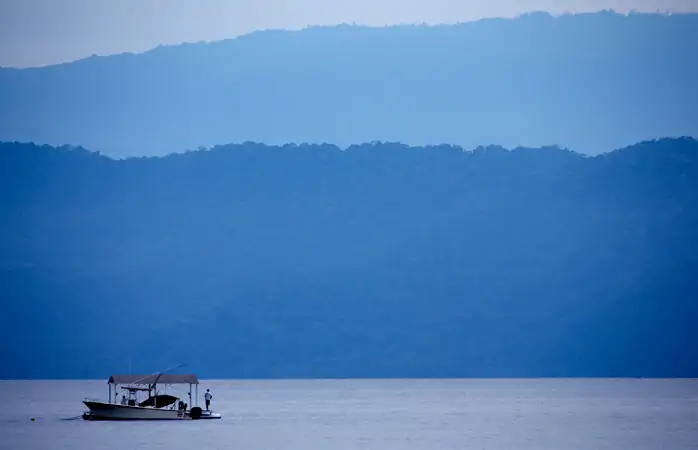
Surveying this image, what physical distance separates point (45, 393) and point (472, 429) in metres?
35.2

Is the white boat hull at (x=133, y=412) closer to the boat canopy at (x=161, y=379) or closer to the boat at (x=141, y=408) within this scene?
the boat at (x=141, y=408)

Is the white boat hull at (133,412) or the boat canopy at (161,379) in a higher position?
the boat canopy at (161,379)

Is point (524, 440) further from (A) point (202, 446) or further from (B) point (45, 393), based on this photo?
(B) point (45, 393)

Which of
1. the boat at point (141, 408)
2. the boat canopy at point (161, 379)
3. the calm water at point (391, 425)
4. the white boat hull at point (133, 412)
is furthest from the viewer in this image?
the white boat hull at point (133, 412)

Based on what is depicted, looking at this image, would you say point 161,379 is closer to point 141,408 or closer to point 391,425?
point 141,408

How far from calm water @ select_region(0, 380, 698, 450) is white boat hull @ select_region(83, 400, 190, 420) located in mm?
441

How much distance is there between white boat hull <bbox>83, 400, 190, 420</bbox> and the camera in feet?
125

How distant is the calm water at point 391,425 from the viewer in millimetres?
31109

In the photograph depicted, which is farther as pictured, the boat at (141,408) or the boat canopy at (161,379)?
the boat at (141,408)

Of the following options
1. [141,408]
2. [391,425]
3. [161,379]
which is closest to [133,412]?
[141,408]

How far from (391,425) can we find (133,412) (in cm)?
700

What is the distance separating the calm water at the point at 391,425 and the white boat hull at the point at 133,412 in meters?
0.44

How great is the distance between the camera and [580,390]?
6825 centimetres

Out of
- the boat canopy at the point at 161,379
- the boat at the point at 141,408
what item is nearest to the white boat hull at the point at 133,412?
the boat at the point at 141,408
